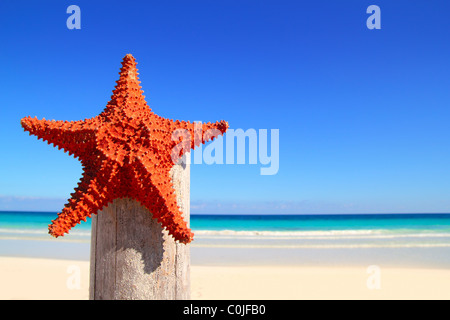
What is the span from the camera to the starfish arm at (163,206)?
232 centimetres

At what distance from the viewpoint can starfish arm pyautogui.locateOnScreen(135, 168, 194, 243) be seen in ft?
7.63

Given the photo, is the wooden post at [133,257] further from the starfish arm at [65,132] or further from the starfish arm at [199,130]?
the starfish arm at [199,130]

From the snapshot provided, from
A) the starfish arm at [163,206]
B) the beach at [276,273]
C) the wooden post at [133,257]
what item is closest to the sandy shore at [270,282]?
the beach at [276,273]

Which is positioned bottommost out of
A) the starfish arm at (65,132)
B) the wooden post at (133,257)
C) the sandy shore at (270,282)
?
the sandy shore at (270,282)

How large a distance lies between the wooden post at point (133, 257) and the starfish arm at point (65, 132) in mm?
491

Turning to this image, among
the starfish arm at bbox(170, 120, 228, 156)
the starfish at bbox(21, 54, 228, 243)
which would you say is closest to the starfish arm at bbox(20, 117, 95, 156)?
the starfish at bbox(21, 54, 228, 243)

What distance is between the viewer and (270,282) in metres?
9.23

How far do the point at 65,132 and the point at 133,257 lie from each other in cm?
102

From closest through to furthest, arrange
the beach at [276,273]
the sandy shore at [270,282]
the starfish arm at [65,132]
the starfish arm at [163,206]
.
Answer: the starfish arm at [163,206] < the starfish arm at [65,132] < the sandy shore at [270,282] < the beach at [276,273]

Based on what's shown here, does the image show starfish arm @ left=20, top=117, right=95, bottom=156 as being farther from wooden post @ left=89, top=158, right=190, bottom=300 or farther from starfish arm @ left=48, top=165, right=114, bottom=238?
wooden post @ left=89, top=158, right=190, bottom=300

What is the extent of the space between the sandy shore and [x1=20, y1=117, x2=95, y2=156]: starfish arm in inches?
242

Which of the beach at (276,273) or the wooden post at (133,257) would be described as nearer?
the wooden post at (133,257)
